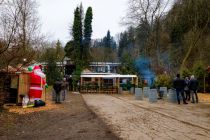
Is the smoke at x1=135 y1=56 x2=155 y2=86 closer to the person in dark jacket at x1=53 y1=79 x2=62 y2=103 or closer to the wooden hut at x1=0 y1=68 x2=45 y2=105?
the person in dark jacket at x1=53 y1=79 x2=62 y2=103

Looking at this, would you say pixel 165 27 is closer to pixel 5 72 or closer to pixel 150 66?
pixel 150 66

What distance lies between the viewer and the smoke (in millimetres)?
50812

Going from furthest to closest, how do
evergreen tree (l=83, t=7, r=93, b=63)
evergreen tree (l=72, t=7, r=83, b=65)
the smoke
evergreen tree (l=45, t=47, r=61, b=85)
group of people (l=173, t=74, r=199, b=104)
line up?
1. evergreen tree (l=83, t=7, r=93, b=63)
2. evergreen tree (l=72, t=7, r=83, b=65)
3. evergreen tree (l=45, t=47, r=61, b=85)
4. the smoke
5. group of people (l=173, t=74, r=199, b=104)

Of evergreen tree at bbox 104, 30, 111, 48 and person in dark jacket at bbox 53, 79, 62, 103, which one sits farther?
evergreen tree at bbox 104, 30, 111, 48

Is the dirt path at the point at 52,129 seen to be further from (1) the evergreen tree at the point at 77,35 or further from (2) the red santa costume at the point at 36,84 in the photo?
(1) the evergreen tree at the point at 77,35

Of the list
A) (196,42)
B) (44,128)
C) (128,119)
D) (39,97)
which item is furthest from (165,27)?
(44,128)

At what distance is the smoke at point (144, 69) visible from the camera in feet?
167

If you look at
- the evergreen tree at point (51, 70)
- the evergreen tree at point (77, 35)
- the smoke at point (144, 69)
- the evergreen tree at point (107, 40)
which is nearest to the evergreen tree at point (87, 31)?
the evergreen tree at point (77, 35)

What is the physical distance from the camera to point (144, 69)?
5541 cm

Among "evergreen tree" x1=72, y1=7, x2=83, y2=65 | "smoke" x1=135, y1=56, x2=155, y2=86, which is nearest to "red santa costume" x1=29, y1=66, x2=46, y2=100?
"smoke" x1=135, y1=56, x2=155, y2=86

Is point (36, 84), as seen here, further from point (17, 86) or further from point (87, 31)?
point (87, 31)

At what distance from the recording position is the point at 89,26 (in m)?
62.6

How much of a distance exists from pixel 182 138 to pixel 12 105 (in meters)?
12.0

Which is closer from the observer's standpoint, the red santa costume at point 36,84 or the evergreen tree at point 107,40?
the red santa costume at point 36,84
